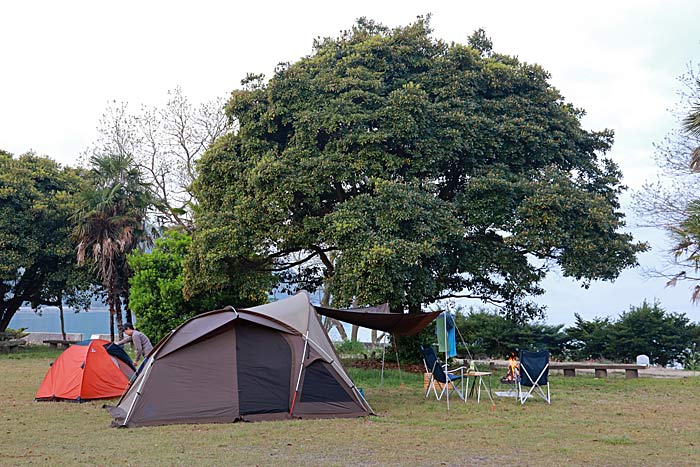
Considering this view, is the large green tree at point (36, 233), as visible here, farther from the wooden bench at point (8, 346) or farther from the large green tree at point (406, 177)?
the large green tree at point (406, 177)

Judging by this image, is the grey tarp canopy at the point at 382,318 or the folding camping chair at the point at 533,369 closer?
the grey tarp canopy at the point at 382,318

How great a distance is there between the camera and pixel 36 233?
25422 millimetres

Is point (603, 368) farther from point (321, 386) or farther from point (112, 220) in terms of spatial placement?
point (112, 220)

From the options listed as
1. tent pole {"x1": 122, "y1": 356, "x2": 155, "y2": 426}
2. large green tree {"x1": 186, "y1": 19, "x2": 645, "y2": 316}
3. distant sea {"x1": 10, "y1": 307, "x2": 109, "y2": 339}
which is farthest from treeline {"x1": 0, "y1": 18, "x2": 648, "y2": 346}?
distant sea {"x1": 10, "y1": 307, "x2": 109, "y2": 339}

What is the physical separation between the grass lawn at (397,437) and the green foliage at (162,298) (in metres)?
7.41

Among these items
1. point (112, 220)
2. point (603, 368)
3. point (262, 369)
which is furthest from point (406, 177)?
point (112, 220)

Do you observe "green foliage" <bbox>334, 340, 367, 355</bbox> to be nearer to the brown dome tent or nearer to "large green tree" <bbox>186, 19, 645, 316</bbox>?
"large green tree" <bbox>186, 19, 645, 316</bbox>

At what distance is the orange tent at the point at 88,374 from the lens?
1255 centimetres

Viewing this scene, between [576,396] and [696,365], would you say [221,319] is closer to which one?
[576,396]

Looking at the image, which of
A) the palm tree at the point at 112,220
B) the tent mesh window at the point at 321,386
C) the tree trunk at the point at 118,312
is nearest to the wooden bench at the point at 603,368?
the tent mesh window at the point at 321,386

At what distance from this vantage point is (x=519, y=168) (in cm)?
1788

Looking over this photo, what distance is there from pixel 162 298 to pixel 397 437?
1334cm

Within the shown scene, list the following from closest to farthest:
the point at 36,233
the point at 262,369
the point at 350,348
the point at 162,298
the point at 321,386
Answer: the point at 262,369
the point at 321,386
the point at 162,298
the point at 36,233
the point at 350,348

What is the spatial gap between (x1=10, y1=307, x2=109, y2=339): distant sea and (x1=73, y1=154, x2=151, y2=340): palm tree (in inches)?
382
